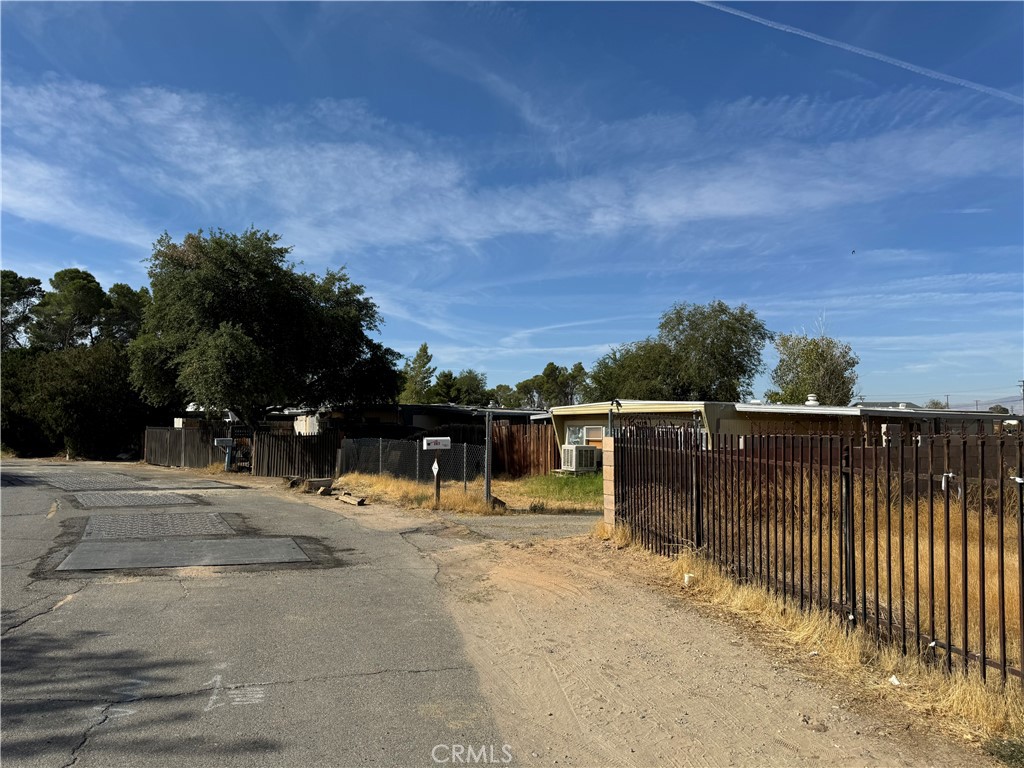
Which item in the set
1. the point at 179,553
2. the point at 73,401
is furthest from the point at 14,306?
the point at 179,553

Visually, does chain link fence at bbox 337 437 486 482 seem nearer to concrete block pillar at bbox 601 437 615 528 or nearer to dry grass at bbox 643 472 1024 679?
concrete block pillar at bbox 601 437 615 528

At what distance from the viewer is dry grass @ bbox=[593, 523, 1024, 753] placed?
4.27m

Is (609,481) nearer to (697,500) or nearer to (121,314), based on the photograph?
(697,500)

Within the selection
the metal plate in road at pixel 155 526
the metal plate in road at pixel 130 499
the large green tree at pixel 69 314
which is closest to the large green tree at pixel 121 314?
the large green tree at pixel 69 314

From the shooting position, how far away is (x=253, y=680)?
5.25 metres

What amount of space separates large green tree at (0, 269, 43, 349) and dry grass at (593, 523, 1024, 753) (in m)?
69.3

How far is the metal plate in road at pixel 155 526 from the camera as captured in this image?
1234cm

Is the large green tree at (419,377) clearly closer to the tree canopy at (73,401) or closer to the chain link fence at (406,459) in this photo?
the tree canopy at (73,401)

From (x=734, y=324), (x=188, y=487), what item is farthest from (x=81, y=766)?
(x=734, y=324)

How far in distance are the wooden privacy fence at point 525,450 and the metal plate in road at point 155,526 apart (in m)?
16.6

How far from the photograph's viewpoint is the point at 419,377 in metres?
75.0

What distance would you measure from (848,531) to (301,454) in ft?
85.2

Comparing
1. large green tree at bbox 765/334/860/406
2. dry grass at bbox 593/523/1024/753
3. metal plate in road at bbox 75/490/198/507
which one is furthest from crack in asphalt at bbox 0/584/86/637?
large green tree at bbox 765/334/860/406

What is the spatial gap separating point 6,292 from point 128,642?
223 feet
